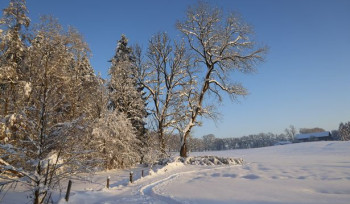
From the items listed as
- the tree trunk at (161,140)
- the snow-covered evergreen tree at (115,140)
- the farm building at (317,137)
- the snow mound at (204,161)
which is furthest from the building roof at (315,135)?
the snow-covered evergreen tree at (115,140)

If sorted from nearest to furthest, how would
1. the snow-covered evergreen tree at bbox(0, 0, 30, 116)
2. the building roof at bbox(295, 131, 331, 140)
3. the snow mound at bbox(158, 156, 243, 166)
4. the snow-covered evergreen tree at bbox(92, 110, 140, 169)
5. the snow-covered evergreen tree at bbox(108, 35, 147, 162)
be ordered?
the snow-covered evergreen tree at bbox(0, 0, 30, 116), the snow-covered evergreen tree at bbox(92, 110, 140, 169), the snow mound at bbox(158, 156, 243, 166), the snow-covered evergreen tree at bbox(108, 35, 147, 162), the building roof at bbox(295, 131, 331, 140)

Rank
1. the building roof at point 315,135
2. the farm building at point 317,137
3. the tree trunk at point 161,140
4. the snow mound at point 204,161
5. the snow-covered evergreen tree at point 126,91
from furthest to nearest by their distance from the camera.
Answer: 1. the farm building at point 317,137
2. the building roof at point 315,135
3. the snow-covered evergreen tree at point 126,91
4. the tree trunk at point 161,140
5. the snow mound at point 204,161

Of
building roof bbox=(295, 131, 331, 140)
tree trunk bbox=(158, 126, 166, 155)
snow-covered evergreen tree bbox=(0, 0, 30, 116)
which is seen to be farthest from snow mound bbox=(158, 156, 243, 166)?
building roof bbox=(295, 131, 331, 140)

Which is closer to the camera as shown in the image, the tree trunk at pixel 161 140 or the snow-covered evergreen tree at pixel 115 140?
the snow-covered evergreen tree at pixel 115 140

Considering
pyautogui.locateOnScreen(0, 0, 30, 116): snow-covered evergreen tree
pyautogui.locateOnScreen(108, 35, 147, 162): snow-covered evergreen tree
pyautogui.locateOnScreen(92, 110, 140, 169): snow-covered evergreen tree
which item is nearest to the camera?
pyautogui.locateOnScreen(0, 0, 30, 116): snow-covered evergreen tree

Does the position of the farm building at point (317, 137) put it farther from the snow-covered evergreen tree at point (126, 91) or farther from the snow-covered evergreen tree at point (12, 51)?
the snow-covered evergreen tree at point (12, 51)

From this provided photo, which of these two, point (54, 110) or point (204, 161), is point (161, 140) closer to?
point (204, 161)

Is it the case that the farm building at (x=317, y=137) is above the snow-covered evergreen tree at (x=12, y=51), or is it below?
below

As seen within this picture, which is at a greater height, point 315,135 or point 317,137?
point 315,135

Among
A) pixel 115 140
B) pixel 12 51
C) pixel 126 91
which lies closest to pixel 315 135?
pixel 126 91

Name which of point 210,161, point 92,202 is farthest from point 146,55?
point 92,202

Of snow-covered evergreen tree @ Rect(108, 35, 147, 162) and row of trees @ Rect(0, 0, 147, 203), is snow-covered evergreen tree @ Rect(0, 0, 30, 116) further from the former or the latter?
snow-covered evergreen tree @ Rect(108, 35, 147, 162)

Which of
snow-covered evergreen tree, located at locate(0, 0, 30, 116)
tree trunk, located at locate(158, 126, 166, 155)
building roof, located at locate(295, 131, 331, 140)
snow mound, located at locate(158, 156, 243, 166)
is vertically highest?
snow-covered evergreen tree, located at locate(0, 0, 30, 116)

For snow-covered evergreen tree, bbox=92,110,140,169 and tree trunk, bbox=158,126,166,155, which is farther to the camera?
tree trunk, bbox=158,126,166,155
